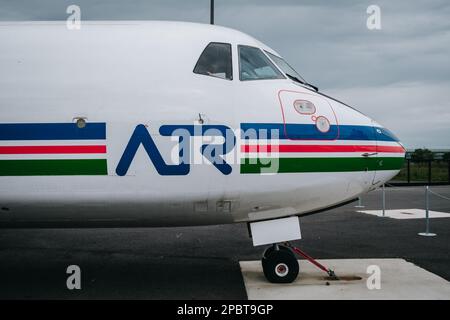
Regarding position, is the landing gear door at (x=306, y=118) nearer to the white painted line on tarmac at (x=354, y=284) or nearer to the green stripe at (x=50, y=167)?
the white painted line on tarmac at (x=354, y=284)

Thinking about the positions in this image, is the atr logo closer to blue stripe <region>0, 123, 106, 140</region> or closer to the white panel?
blue stripe <region>0, 123, 106, 140</region>

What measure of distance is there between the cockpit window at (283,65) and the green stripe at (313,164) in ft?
4.40

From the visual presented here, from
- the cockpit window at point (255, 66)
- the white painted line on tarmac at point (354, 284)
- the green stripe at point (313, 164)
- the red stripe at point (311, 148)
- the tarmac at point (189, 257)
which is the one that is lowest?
the tarmac at point (189, 257)

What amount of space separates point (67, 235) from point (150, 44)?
21.1ft

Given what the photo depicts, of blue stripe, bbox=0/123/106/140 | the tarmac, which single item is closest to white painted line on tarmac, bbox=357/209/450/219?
the tarmac

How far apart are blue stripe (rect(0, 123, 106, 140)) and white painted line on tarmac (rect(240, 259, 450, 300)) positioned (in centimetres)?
276

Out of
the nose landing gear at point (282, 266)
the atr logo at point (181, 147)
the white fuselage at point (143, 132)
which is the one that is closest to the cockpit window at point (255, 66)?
the white fuselage at point (143, 132)

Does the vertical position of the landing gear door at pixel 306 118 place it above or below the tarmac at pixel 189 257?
above

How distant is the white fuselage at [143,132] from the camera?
5625mm

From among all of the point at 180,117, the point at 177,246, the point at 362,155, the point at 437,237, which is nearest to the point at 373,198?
the point at 437,237

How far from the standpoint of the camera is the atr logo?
5633 millimetres

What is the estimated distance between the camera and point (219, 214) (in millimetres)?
6082

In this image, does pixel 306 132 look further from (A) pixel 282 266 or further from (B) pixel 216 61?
(A) pixel 282 266
